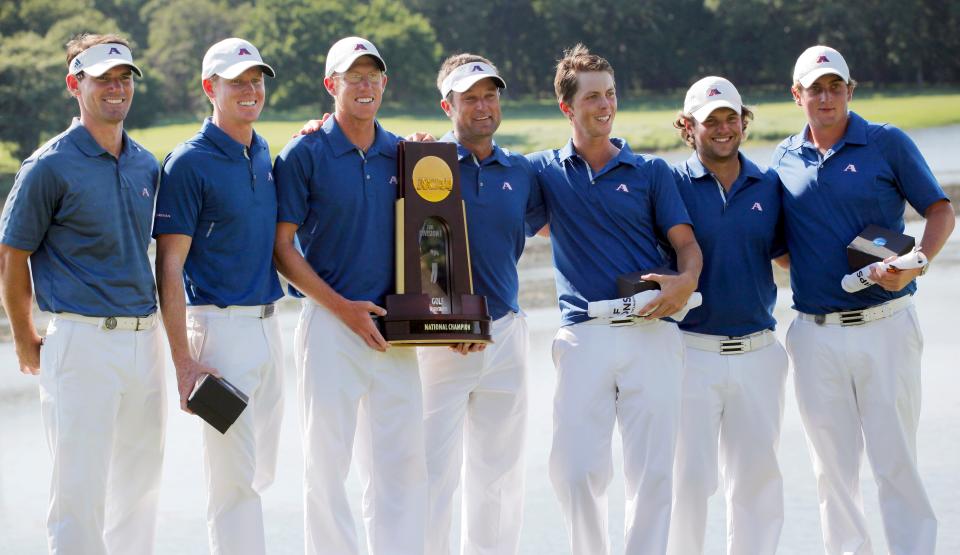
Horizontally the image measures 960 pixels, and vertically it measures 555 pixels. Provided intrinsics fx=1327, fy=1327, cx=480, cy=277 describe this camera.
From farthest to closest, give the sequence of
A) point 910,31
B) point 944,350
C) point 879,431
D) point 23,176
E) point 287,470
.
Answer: point 910,31 < point 944,350 < point 287,470 < point 879,431 < point 23,176

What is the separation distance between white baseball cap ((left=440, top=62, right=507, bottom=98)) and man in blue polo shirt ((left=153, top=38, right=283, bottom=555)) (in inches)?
31.4

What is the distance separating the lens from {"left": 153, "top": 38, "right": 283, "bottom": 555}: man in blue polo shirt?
499 cm

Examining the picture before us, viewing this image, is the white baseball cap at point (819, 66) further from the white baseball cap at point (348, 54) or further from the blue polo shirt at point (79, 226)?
the blue polo shirt at point (79, 226)

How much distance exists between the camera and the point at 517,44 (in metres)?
29.5

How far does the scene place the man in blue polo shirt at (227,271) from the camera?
499 cm

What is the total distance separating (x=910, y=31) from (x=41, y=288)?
23.6m

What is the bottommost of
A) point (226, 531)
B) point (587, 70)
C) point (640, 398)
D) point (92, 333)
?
point (226, 531)

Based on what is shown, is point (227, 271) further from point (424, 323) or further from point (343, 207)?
point (424, 323)

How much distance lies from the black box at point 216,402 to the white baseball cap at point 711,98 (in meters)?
2.25

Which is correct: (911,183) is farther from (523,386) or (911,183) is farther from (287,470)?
(287,470)

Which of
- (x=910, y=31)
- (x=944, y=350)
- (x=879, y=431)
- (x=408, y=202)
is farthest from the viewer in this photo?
(x=910, y=31)

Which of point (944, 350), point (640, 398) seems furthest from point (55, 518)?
point (944, 350)

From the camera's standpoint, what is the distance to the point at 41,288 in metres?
4.91

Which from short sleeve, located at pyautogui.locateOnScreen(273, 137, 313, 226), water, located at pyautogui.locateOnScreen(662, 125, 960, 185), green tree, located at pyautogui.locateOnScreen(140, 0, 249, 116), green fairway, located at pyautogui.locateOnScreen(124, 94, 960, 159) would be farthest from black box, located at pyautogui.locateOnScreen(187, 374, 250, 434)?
green tree, located at pyautogui.locateOnScreen(140, 0, 249, 116)
